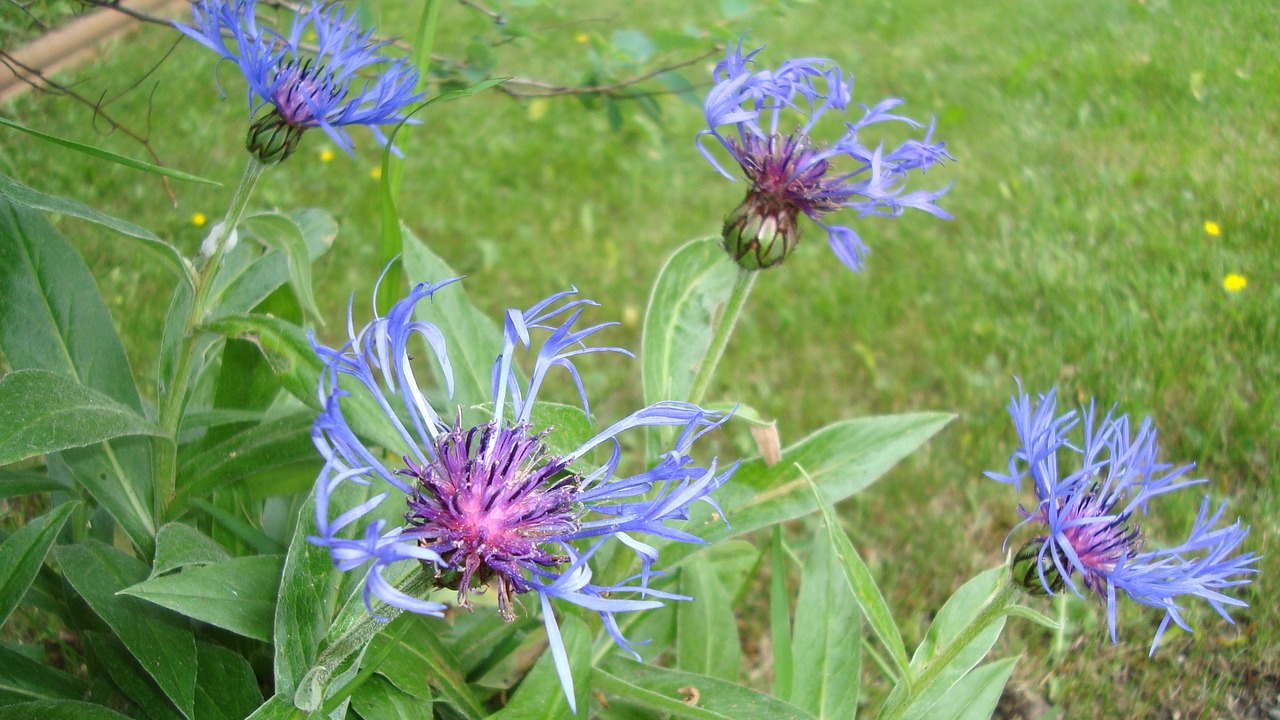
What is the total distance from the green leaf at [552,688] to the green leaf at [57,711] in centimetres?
66

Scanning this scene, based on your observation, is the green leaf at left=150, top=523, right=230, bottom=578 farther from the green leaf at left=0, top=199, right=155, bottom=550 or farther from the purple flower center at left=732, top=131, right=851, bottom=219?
the purple flower center at left=732, top=131, right=851, bottom=219

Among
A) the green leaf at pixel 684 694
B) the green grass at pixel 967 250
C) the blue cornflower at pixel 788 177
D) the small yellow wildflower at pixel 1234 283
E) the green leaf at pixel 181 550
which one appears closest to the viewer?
the green leaf at pixel 181 550

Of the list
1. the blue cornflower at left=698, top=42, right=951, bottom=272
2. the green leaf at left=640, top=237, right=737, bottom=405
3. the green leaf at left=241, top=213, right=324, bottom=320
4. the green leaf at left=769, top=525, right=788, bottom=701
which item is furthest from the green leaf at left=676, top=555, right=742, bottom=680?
the green leaf at left=241, top=213, right=324, bottom=320

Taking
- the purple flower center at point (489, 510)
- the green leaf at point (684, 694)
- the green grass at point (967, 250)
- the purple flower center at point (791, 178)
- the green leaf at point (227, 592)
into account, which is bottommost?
the green grass at point (967, 250)

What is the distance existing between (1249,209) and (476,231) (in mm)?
3134

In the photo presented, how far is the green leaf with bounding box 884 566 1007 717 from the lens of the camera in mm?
1715

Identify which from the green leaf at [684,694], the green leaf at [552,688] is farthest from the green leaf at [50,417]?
the green leaf at [684,694]

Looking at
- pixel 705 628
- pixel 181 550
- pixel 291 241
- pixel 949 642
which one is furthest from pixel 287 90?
pixel 949 642

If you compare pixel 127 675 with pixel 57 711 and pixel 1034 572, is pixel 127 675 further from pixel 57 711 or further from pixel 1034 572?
pixel 1034 572

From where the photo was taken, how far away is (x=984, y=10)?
5914 millimetres

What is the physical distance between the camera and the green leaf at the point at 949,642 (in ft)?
5.63

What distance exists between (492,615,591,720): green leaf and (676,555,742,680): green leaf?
1.63 ft

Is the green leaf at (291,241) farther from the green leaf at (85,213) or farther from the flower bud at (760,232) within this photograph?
the flower bud at (760,232)

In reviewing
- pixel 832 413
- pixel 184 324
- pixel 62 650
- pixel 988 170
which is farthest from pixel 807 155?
pixel 988 170
